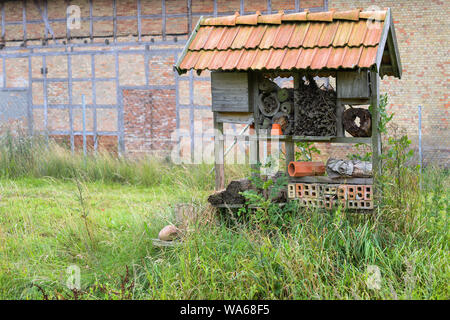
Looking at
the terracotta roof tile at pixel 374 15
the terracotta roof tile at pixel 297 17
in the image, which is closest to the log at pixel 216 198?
the terracotta roof tile at pixel 297 17

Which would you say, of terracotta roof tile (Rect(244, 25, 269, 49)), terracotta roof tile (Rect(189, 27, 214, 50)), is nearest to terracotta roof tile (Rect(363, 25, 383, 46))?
terracotta roof tile (Rect(244, 25, 269, 49))

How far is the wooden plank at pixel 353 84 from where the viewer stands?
5.13 metres

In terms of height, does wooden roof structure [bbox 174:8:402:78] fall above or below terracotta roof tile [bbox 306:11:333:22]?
below

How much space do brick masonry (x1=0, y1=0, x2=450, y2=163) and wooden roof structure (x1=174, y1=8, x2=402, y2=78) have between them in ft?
23.5

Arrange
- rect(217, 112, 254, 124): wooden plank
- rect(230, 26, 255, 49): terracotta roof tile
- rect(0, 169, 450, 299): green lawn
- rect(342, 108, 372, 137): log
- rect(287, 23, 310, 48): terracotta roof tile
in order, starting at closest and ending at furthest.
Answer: rect(0, 169, 450, 299): green lawn, rect(342, 108, 372, 137): log, rect(287, 23, 310, 48): terracotta roof tile, rect(230, 26, 255, 49): terracotta roof tile, rect(217, 112, 254, 124): wooden plank

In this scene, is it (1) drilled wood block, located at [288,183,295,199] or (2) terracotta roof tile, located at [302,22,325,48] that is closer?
(2) terracotta roof tile, located at [302,22,325,48]

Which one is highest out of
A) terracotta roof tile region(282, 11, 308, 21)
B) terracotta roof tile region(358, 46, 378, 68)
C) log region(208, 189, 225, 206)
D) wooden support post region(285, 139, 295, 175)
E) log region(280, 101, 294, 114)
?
terracotta roof tile region(282, 11, 308, 21)

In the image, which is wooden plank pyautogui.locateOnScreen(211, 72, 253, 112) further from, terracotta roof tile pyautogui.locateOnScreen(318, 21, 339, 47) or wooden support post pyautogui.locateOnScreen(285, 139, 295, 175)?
terracotta roof tile pyautogui.locateOnScreen(318, 21, 339, 47)

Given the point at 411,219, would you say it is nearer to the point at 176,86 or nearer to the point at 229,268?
the point at 229,268

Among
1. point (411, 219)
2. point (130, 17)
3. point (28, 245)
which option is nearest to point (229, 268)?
point (411, 219)

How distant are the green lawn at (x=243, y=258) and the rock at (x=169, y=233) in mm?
133

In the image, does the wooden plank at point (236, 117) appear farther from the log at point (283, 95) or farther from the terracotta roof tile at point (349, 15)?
the terracotta roof tile at point (349, 15)

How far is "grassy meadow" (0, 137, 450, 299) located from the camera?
13.7 feet

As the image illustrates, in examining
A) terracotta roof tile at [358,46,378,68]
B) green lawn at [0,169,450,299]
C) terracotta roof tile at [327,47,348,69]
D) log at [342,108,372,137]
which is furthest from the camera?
log at [342,108,372,137]
